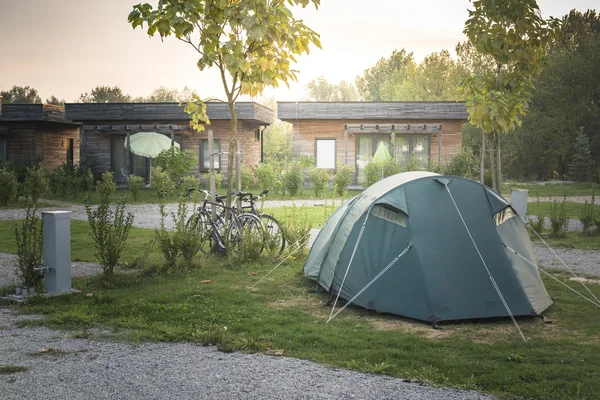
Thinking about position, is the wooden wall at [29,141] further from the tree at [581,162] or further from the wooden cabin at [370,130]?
the tree at [581,162]

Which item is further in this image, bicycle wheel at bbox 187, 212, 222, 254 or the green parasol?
the green parasol

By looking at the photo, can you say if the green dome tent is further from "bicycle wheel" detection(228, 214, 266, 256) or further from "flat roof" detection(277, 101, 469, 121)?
"flat roof" detection(277, 101, 469, 121)

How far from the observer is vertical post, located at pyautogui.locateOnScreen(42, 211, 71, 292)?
23.0ft

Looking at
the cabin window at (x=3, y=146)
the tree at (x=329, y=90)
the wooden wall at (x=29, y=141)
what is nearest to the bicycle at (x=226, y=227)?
the wooden wall at (x=29, y=141)

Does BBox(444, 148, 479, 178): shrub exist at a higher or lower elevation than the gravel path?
higher

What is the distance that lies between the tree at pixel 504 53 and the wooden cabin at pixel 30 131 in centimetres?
2409

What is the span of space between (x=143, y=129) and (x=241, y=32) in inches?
710

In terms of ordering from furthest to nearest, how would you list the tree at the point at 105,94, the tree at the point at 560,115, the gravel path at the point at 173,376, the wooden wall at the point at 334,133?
the tree at the point at 105,94, the tree at the point at 560,115, the wooden wall at the point at 334,133, the gravel path at the point at 173,376

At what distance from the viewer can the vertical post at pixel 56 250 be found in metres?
7.02

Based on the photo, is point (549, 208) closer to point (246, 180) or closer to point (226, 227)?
point (226, 227)

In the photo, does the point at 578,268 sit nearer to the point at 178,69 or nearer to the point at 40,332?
the point at 40,332

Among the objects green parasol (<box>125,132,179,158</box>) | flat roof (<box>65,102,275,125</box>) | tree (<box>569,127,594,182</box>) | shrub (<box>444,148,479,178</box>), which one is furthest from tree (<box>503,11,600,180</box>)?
green parasol (<box>125,132,179,158</box>)

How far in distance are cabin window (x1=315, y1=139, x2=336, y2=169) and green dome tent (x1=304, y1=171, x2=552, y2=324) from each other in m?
19.7

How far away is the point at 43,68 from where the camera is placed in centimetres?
2570
